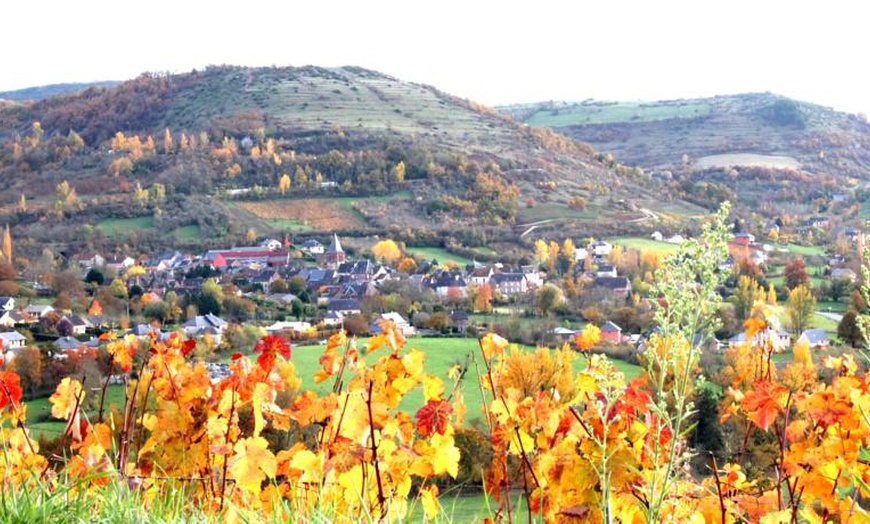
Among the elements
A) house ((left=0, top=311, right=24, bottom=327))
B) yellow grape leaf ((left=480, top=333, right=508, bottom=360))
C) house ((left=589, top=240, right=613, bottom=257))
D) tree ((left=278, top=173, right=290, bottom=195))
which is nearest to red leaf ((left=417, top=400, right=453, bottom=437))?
yellow grape leaf ((left=480, top=333, right=508, bottom=360))

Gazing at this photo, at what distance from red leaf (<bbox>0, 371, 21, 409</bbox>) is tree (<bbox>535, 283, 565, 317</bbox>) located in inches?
1382

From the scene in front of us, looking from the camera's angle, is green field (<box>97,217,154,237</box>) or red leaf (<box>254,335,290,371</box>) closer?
red leaf (<box>254,335,290,371</box>)

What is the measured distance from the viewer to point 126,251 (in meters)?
56.2

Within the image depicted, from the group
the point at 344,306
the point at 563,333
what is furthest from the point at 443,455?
the point at 344,306

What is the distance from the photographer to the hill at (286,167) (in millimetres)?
63000

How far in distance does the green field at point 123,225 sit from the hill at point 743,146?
42865mm

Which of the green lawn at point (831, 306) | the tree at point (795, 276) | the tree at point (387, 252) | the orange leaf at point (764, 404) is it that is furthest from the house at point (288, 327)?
the orange leaf at point (764, 404)

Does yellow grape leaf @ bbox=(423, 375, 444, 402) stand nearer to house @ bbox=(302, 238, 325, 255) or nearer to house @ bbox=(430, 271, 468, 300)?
house @ bbox=(430, 271, 468, 300)

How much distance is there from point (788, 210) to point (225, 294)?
52.7m

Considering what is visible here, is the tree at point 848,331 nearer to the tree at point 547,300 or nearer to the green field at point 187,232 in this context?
the tree at point 547,300

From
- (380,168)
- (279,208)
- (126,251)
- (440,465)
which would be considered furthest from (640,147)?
(440,465)

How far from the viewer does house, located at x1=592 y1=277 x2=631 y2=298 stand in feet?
141

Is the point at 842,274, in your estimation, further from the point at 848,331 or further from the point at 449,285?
the point at 449,285

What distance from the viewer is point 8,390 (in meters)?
3.06
